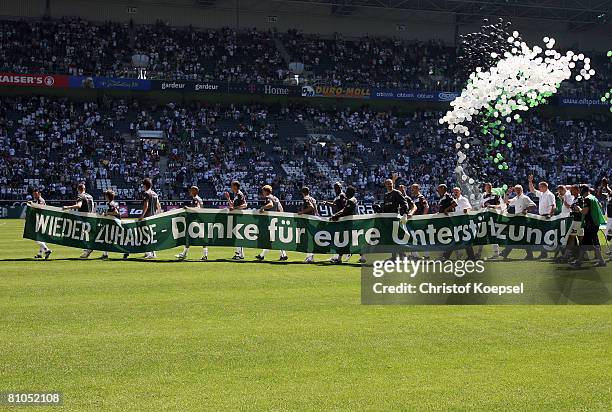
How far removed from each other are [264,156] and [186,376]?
41023 mm

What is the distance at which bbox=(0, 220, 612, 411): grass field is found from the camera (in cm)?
704

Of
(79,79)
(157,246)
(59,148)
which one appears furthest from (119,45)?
(157,246)

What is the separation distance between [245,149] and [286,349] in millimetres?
40129

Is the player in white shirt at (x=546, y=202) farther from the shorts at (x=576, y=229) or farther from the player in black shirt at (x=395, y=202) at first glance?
the player in black shirt at (x=395, y=202)

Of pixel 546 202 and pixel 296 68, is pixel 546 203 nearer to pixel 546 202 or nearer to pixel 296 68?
pixel 546 202

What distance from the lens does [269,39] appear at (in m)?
54.4

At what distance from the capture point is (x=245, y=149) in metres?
48.5

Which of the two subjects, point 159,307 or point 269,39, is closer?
point 159,307

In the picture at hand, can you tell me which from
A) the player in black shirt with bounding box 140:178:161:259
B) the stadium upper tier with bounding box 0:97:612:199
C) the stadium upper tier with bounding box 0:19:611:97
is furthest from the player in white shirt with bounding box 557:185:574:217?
the stadium upper tier with bounding box 0:19:611:97

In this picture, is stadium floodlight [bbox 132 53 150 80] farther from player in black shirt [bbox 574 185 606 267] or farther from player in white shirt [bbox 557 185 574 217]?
player in black shirt [bbox 574 185 606 267]

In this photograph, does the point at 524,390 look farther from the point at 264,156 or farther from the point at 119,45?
the point at 119,45

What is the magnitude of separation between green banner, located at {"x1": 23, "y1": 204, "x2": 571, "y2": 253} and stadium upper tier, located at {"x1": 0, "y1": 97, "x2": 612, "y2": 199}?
22.5 metres

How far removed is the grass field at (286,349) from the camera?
277 inches

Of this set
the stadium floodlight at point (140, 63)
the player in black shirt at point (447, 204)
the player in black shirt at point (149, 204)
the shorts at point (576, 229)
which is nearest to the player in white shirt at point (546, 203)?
the shorts at point (576, 229)
